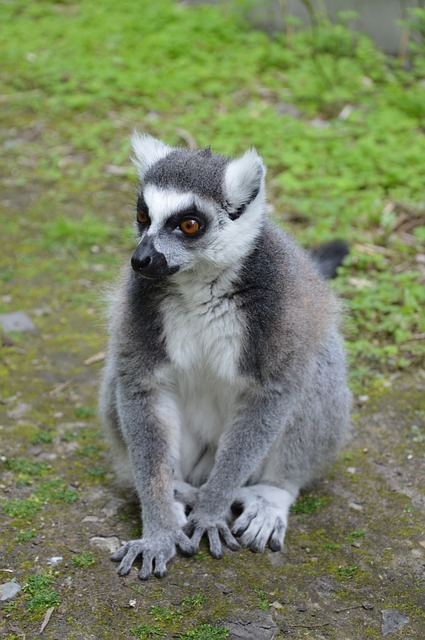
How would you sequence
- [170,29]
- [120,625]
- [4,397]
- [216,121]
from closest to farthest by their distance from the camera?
[120,625] → [4,397] → [216,121] → [170,29]

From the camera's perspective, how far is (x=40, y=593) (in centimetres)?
343

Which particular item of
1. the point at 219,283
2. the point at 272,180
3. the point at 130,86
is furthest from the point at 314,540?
the point at 130,86

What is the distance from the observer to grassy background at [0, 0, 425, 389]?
6.39m

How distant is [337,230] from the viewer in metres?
6.92

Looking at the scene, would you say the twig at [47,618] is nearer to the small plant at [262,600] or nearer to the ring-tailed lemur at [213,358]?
the ring-tailed lemur at [213,358]

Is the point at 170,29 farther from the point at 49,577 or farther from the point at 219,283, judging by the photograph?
the point at 49,577

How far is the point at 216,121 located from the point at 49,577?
6080 millimetres

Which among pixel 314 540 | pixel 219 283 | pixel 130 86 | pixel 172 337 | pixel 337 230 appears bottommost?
pixel 130 86

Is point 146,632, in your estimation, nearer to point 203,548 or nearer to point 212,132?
point 203,548

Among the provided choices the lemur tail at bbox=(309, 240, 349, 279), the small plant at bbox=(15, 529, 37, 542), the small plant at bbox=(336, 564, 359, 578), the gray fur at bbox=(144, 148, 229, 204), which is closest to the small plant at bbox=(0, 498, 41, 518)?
the small plant at bbox=(15, 529, 37, 542)

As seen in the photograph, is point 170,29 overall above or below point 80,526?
below

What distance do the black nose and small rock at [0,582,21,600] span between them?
1390 mm

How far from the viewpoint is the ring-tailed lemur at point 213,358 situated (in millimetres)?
3596

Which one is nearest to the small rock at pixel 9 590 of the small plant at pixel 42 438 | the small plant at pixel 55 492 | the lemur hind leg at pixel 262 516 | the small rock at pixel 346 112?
the small plant at pixel 55 492
